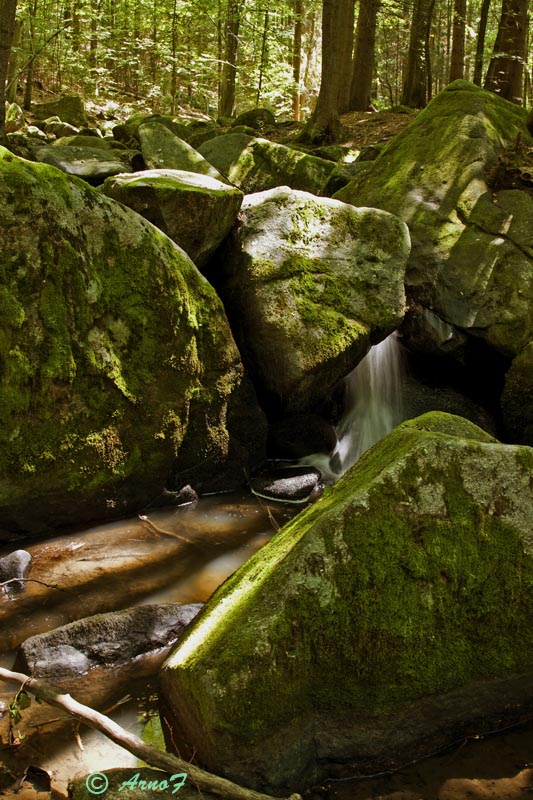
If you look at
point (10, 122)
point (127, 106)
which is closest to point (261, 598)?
point (10, 122)

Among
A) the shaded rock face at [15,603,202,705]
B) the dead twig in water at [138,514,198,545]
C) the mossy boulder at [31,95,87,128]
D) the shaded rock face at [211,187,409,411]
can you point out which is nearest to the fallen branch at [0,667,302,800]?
the shaded rock face at [15,603,202,705]

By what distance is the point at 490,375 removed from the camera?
8.25 metres

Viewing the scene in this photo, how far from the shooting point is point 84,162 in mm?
9266

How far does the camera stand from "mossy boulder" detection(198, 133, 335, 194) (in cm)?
1030

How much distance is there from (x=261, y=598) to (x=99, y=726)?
82 centimetres

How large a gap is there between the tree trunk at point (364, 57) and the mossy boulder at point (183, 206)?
1172cm

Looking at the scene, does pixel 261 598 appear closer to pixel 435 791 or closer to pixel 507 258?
pixel 435 791

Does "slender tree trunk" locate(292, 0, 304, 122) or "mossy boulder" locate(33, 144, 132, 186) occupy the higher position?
"slender tree trunk" locate(292, 0, 304, 122)

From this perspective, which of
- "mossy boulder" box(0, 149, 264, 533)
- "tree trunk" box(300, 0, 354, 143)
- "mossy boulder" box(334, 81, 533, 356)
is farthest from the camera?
"tree trunk" box(300, 0, 354, 143)

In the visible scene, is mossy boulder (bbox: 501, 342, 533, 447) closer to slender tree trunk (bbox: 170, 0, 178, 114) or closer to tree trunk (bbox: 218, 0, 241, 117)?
tree trunk (bbox: 218, 0, 241, 117)

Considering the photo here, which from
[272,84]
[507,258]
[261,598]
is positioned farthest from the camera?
[272,84]

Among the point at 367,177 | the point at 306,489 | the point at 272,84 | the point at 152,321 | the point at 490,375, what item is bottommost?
the point at 306,489

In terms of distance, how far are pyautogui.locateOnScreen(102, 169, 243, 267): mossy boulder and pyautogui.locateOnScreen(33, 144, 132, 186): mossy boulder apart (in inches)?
90.8

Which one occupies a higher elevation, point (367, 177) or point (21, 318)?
point (367, 177)
